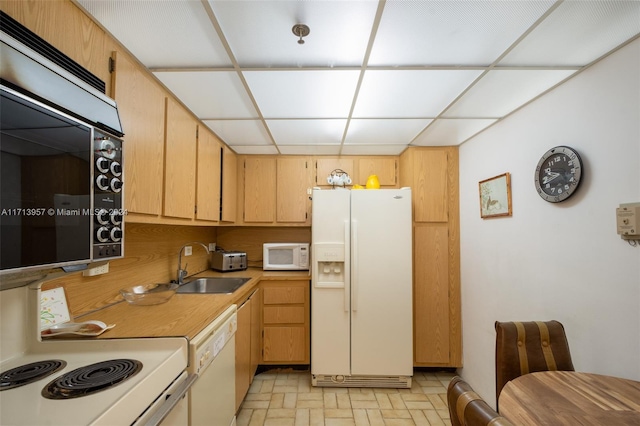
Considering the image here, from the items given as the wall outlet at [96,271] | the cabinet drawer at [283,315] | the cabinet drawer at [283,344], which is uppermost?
the wall outlet at [96,271]

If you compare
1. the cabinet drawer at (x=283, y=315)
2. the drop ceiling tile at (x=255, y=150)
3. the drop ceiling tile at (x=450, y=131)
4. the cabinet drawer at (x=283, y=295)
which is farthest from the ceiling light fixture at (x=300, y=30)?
the cabinet drawer at (x=283, y=315)

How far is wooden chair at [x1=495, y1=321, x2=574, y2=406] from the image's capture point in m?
1.24

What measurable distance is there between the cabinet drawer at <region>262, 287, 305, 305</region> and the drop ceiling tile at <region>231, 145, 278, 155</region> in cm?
146

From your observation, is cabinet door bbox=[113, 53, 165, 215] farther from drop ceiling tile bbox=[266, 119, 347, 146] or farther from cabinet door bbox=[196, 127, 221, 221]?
drop ceiling tile bbox=[266, 119, 347, 146]

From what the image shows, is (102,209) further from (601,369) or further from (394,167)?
(394,167)

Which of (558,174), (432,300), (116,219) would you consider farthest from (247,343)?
(558,174)

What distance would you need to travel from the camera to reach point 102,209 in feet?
3.10

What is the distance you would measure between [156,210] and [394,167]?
239 cm

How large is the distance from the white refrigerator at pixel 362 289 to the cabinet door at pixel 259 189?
2.43 feet

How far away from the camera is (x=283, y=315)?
8.18 ft

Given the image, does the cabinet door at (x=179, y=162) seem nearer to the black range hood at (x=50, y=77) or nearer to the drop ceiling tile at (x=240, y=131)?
the drop ceiling tile at (x=240, y=131)

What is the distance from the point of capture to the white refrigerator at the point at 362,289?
2.30 metres

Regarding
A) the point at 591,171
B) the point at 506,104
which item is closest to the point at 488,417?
the point at 591,171

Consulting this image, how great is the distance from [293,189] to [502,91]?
79.4 inches
